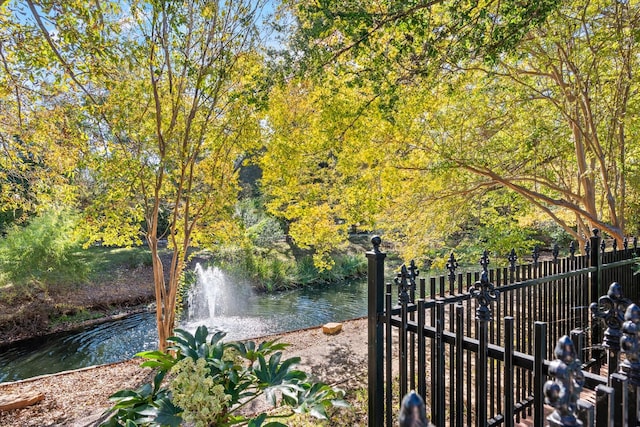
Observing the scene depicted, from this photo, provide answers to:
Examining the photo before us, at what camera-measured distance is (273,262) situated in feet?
44.0

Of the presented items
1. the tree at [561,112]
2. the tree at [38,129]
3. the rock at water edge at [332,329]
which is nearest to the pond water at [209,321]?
the rock at water edge at [332,329]

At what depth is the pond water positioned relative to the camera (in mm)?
7176

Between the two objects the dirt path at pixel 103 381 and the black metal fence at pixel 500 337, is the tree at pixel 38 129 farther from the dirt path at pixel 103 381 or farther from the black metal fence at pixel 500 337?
the black metal fence at pixel 500 337

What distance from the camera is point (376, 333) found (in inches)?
85.7

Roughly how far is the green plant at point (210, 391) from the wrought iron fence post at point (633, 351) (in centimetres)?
134

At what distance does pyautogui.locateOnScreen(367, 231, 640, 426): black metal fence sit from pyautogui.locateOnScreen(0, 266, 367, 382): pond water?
18.6 ft

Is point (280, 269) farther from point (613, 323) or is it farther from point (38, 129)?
point (613, 323)

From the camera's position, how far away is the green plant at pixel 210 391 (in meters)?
1.77

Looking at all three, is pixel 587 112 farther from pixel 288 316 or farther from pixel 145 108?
pixel 288 316

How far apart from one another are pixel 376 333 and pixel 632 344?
50.0 inches

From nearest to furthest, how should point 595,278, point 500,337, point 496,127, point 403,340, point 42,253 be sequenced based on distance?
point 403,340 < point 500,337 < point 595,278 < point 496,127 < point 42,253

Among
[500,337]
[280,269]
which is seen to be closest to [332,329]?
[500,337]

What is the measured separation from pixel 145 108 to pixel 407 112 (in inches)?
129

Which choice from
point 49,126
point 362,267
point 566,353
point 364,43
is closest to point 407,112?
point 364,43
